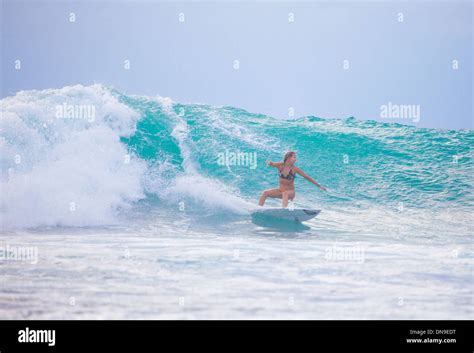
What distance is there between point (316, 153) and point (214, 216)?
6606 mm

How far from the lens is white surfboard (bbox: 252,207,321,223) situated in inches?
386

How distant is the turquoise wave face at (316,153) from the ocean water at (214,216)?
0.20 ft

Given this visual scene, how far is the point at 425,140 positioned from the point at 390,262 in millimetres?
12269

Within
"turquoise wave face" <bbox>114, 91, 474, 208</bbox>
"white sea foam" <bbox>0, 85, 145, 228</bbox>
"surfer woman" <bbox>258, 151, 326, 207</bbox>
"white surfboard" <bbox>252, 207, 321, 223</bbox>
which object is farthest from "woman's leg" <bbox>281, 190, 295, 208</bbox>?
"white sea foam" <bbox>0, 85, 145, 228</bbox>

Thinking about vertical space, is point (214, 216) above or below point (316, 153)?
below

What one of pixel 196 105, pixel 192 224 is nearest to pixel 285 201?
pixel 192 224

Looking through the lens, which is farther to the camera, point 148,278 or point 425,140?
point 425,140

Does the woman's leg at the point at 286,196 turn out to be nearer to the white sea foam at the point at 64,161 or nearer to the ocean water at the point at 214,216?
the ocean water at the point at 214,216

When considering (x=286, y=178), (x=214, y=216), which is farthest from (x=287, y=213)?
(x=214, y=216)

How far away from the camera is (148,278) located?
565 centimetres

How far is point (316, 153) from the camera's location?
1673cm

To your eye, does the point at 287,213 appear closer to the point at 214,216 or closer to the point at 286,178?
the point at 286,178

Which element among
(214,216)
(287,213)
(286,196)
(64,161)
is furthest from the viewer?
(64,161)
